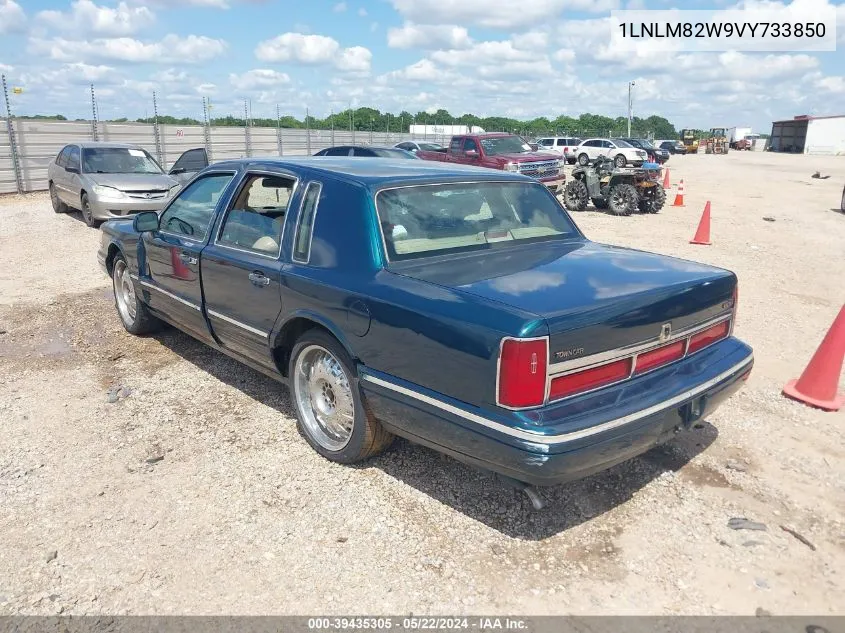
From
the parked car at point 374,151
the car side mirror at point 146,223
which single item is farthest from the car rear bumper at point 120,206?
the car side mirror at point 146,223

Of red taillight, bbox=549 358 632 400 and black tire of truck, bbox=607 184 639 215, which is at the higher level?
red taillight, bbox=549 358 632 400

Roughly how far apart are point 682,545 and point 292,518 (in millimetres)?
1902

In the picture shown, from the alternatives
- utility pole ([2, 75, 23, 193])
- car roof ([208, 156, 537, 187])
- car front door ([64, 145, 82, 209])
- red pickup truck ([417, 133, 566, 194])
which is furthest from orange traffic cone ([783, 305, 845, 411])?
utility pole ([2, 75, 23, 193])

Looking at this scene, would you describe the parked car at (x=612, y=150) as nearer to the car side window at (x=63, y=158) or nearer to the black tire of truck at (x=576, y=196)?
the black tire of truck at (x=576, y=196)

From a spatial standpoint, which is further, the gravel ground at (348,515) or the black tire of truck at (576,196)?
the black tire of truck at (576,196)

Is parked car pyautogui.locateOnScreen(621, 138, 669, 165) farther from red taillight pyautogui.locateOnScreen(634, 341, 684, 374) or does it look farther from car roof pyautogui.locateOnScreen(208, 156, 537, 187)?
Answer: red taillight pyautogui.locateOnScreen(634, 341, 684, 374)

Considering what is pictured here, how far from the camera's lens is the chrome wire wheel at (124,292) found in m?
6.02

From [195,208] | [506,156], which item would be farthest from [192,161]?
[195,208]

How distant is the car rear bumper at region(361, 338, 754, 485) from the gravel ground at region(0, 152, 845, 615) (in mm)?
469

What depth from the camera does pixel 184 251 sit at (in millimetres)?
4684

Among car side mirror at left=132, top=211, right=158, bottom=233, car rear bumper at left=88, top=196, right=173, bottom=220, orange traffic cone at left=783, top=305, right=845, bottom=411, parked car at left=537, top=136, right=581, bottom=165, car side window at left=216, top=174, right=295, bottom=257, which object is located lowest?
orange traffic cone at left=783, top=305, right=845, bottom=411

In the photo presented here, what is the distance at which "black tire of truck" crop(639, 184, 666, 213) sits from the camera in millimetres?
16109

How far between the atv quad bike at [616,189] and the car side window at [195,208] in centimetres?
1274

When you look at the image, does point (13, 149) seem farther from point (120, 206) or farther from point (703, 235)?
point (703, 235)
